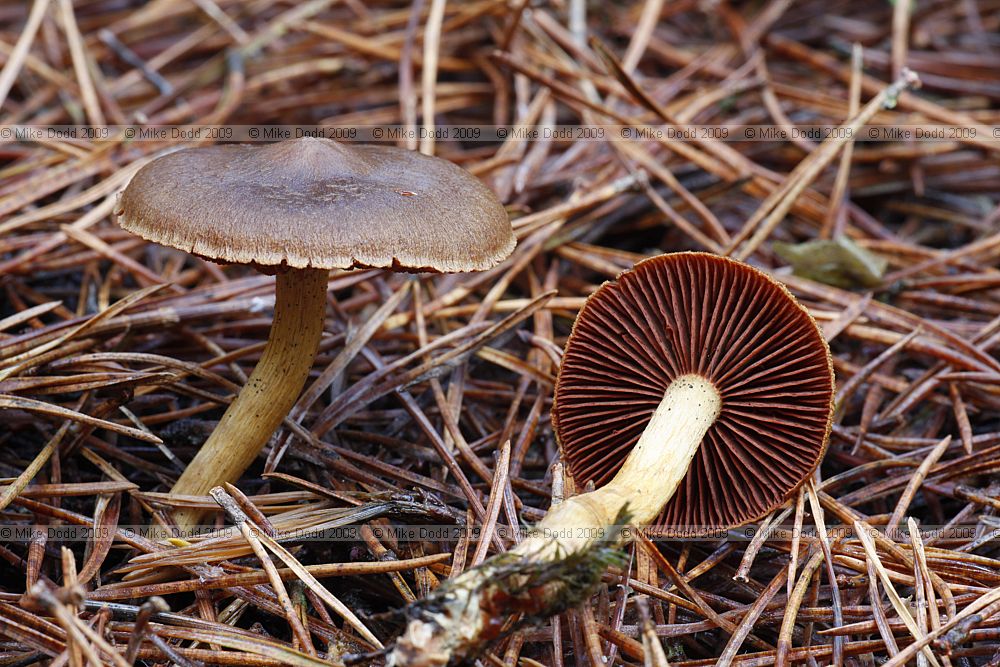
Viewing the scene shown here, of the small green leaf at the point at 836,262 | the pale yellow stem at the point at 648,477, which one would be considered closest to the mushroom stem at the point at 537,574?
the pale yellow stem at the point at 648,477

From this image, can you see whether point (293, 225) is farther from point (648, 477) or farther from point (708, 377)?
point (708, 377)

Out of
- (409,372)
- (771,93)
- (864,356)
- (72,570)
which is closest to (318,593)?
(72,570)

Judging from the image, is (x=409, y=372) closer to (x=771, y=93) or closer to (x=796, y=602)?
(x=796, y=602)

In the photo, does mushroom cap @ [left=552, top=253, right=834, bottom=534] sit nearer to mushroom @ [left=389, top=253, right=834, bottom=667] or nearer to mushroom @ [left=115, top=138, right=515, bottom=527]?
mushroom @ [left=389, top=253, right=834, bottom=667]

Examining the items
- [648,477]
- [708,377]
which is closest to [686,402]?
Result: [708,377]

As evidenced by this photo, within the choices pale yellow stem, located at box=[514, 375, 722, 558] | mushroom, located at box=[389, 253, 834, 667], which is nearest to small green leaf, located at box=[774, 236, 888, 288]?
mushroom, located at box=[389, 253, 834, 667]

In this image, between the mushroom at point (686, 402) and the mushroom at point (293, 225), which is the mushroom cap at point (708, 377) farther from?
the mushroom at point (293, 225)
